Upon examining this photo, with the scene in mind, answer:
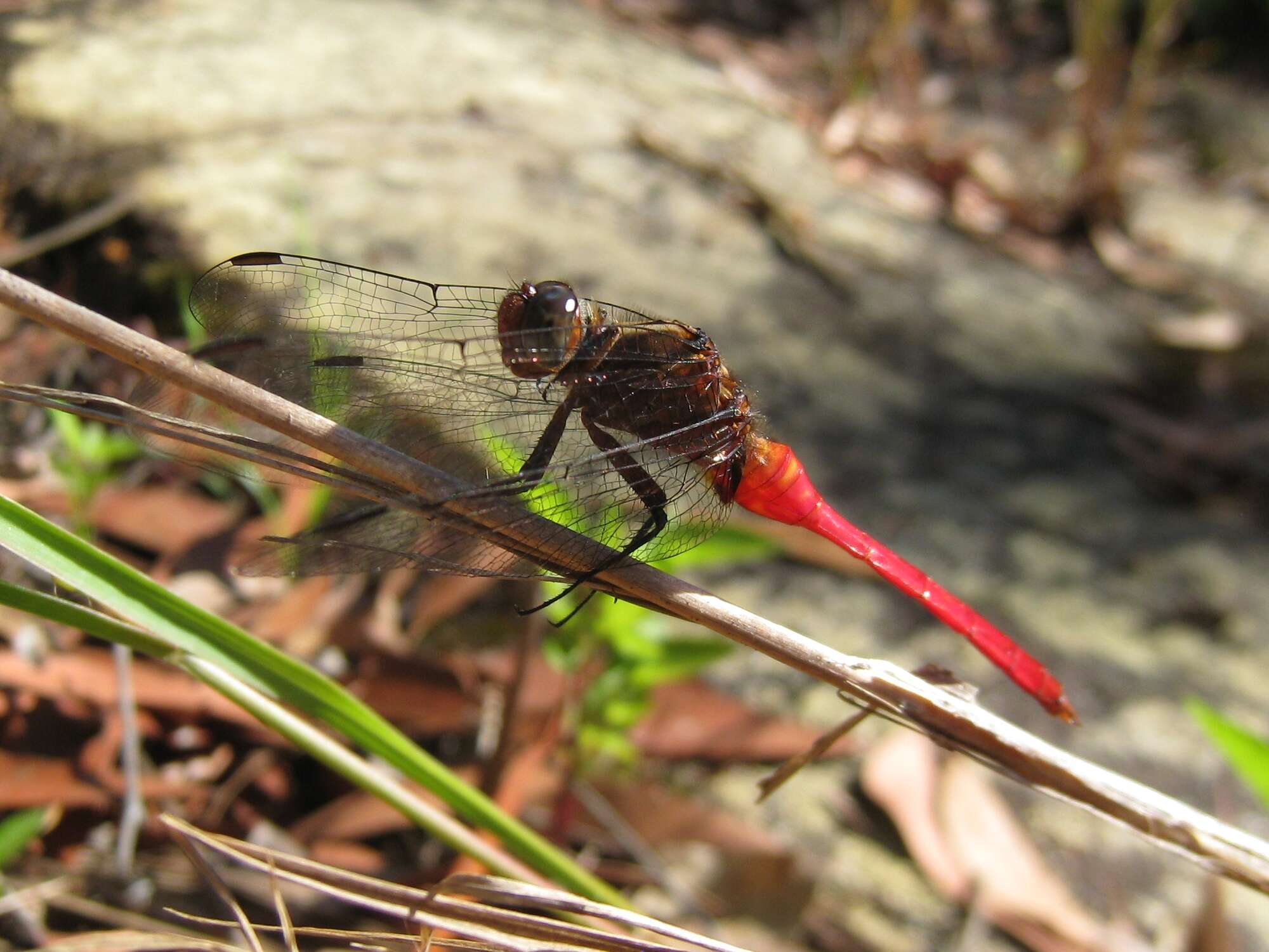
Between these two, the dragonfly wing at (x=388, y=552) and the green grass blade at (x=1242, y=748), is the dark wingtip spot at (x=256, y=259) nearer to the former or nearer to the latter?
the dragonfly wing at (x=388, y=552)

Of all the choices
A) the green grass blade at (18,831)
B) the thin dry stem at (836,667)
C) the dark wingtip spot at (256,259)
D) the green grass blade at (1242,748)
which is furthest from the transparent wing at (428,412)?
the green grass blade at (1242,748)

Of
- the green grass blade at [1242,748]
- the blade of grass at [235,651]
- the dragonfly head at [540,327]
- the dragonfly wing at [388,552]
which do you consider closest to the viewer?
the blade of grass at [235,651]

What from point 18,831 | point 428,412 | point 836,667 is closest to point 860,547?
point 836,667

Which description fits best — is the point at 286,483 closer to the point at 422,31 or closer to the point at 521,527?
the point at 521,527

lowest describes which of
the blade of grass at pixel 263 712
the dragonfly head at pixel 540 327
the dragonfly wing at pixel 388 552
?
the blade of grass at pixel 263 712

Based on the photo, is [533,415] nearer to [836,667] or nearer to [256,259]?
[256,259]

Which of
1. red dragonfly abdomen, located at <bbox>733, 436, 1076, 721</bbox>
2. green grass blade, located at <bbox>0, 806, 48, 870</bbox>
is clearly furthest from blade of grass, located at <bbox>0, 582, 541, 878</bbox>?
red dragonfly abdomen, located at <bbox>733, 436, 1076, 721</bbox>

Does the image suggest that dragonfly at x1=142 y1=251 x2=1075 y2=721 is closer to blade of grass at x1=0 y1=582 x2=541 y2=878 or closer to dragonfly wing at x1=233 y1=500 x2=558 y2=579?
dragonfly wing at x1=233 y1=500 x2=558 y2=579
